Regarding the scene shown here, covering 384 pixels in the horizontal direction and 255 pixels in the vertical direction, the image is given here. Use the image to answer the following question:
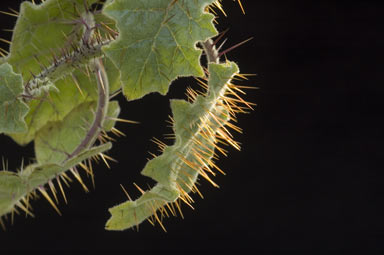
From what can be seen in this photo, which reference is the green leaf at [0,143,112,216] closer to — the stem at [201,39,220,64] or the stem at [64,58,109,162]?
the stem at [64,58,109,162]

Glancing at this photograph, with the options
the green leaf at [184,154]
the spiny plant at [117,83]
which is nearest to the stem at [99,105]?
the spiny plant at [117,83]

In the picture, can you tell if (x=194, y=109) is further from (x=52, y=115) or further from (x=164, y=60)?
(x=52, y=115)

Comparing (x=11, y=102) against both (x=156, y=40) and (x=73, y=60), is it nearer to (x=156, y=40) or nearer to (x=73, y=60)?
(x=73, y=60)

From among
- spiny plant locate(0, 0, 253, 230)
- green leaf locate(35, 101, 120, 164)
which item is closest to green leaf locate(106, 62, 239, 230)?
spiny plant locate(0, 0, 253, 230)

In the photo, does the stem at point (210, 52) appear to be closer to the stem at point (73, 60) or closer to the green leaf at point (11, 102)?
the stem at point (73, 60)

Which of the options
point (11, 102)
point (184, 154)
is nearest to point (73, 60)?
point (11, 102)

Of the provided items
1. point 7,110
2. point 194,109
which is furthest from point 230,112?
point 7,110
